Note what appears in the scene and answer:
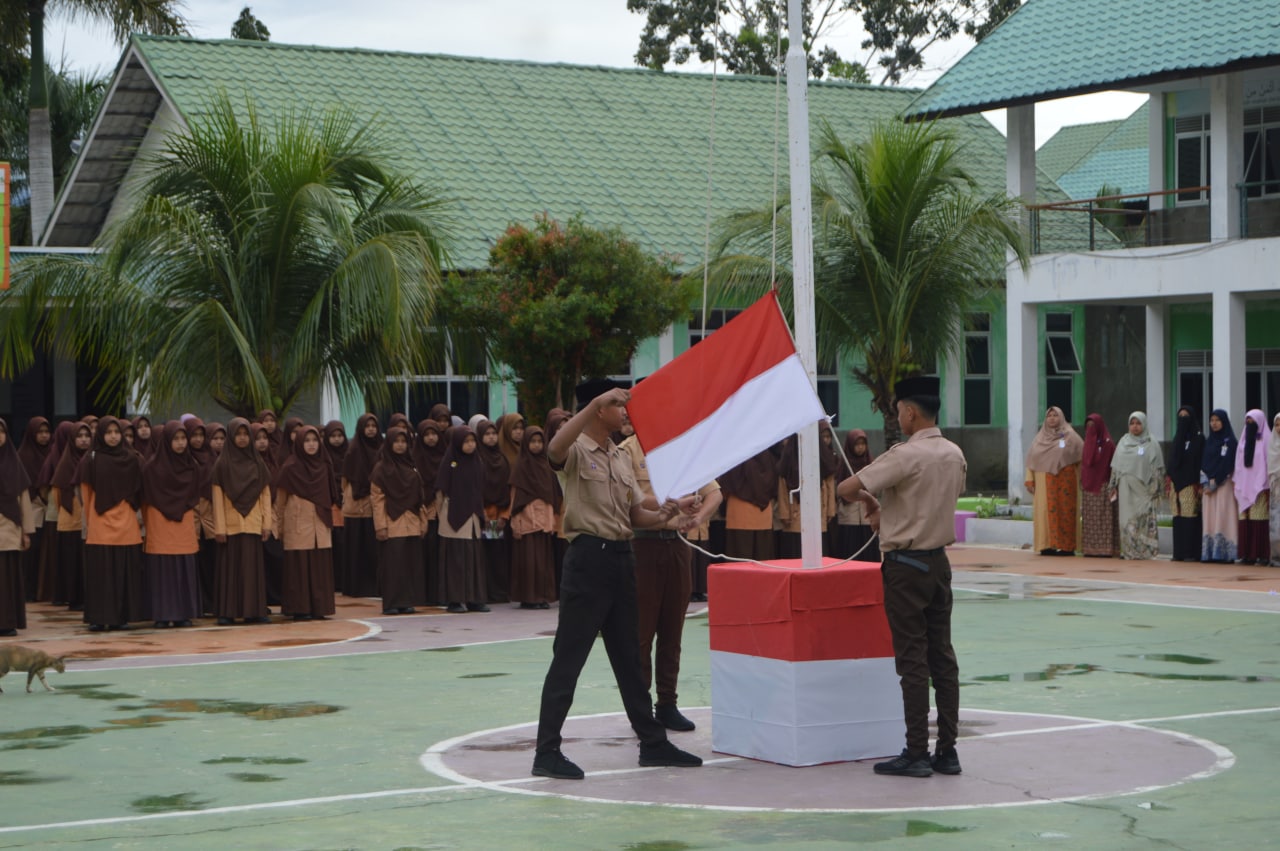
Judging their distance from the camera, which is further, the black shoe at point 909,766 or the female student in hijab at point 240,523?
the female student in hijab at point 240,523

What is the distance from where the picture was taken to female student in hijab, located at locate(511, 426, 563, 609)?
17.0 metres

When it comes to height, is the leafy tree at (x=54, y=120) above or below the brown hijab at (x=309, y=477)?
above

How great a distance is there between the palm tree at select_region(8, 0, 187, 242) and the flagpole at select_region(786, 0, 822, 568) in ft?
78.7

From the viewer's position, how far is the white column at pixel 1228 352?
23.2m

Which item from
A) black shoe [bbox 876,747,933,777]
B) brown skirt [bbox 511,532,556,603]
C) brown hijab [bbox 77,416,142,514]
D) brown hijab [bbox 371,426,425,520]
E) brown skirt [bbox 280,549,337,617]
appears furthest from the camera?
brown skirt [bbox 511,532,556,603]

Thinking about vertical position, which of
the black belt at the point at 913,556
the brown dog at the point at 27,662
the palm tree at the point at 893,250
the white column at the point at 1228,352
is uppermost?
the palm tree at the point at 893,250

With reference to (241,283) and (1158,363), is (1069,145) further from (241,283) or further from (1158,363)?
(241,283)

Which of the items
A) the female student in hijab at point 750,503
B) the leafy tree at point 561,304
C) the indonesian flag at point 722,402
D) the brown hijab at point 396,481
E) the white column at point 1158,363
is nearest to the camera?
the indonesian flag at point 722,402

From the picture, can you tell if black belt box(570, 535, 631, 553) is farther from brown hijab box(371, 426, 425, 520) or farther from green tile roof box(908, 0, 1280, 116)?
green tile roof box(908, 0, 1280, 116)

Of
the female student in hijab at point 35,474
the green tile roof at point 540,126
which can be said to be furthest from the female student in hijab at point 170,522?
the green tile roof at point 540,126

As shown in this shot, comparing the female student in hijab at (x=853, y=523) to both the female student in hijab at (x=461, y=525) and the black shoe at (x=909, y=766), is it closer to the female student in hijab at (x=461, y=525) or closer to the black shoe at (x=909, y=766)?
the female student in hijab at (x=461, y=525)

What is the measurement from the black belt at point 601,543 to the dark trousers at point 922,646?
4.18 ft

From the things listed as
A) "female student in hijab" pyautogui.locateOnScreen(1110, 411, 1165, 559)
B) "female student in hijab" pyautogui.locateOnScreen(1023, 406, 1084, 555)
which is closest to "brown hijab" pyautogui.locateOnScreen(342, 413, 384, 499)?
"female student in hijab" pyautogui.locateOnScreen(1023, 406, 1084, 555)

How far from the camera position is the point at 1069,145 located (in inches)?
1812
